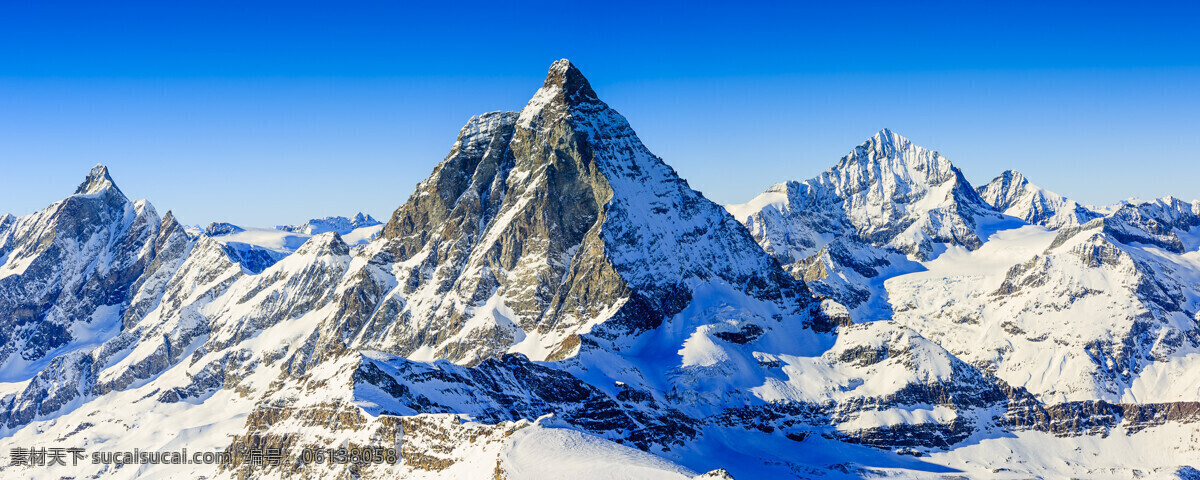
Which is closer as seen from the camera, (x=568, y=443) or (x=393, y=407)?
(x=568, y=443)

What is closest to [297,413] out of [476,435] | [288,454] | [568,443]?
[288,454]

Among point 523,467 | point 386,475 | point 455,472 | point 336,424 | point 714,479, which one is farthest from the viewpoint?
point 336,424

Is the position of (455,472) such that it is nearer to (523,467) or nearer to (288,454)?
(523,467)

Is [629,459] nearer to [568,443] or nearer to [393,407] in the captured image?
[568,443]

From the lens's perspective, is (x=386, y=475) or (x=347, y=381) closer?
(x=386, y=475)

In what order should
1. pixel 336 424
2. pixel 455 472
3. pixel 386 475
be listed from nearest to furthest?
pixel 455 472, pixel 386 475, pixel 336 424

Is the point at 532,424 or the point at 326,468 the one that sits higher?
the point at 532,424

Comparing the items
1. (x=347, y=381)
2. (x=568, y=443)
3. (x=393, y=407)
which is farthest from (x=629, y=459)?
(x=347, y=381)

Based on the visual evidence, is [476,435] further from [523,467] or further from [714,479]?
[714,479]
